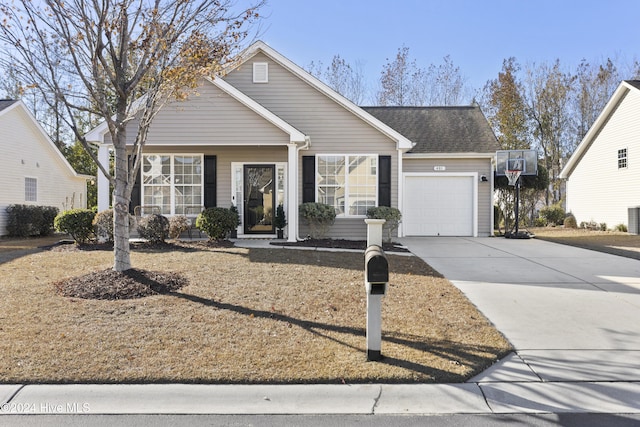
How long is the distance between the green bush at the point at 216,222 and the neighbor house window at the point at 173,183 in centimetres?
179

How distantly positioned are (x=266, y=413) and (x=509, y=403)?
1.93m

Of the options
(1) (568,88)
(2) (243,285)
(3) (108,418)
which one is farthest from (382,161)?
(1) (568,88)

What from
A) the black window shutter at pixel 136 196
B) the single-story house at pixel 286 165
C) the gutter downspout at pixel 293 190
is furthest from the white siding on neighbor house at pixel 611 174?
the black window shutter at pixel 136 196

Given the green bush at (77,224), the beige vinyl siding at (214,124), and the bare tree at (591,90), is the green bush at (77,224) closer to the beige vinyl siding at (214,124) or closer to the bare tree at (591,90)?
the beige vinyl siding at (214,124)

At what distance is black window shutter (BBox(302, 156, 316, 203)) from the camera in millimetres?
13445

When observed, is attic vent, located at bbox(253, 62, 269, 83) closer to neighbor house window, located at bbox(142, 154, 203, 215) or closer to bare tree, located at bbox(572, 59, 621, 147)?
neighbor house window, located at bbox(142, 154, 203, 215)

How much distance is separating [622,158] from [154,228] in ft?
61.2

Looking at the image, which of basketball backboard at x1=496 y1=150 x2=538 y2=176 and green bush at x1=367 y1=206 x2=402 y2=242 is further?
basketball backboard at x1=496 y1=150 x2=538 y2=176

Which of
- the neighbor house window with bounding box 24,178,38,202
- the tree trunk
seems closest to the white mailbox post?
the tree trunk

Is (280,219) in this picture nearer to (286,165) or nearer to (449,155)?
(286,165)

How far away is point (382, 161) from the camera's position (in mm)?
13406

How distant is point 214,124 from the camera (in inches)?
460

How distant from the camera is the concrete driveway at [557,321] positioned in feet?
11.7

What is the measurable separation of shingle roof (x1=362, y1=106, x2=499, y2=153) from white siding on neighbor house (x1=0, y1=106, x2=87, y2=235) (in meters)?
14.6
